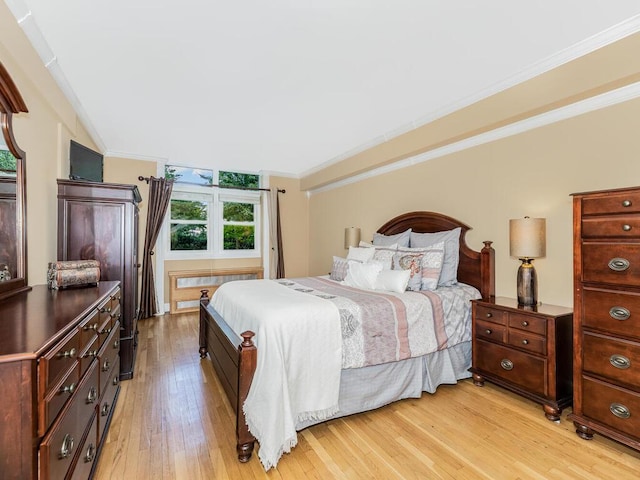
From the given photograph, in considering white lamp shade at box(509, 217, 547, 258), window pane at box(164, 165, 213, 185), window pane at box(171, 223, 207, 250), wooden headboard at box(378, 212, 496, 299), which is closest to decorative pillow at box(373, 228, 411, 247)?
wooden headboard at box(378, 212, 496, 299)

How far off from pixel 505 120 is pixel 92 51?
3.31 m

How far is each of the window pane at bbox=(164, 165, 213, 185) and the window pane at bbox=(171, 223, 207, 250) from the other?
30.9 inches

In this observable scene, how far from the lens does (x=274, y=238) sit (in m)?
5.97

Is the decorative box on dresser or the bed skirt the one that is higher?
the decorative box on dresser

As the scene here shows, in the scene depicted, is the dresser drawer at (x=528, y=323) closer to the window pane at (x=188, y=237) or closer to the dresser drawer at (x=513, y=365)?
the dresser drawer at (x=513, y=365)

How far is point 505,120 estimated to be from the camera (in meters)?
2.71

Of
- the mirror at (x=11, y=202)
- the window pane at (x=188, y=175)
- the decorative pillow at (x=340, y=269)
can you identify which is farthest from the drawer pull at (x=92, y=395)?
the window pane at (x=188, y=175)

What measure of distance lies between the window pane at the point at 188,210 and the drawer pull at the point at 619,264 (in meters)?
5.44

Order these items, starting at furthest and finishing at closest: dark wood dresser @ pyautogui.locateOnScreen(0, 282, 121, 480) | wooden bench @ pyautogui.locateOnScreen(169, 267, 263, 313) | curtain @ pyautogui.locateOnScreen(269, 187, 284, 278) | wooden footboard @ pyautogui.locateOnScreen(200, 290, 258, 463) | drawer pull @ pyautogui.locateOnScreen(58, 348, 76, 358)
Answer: curtain @ pyautogui.locateOnScreen(269, 187, 284, 278), wooden bench @ pyautogui.locateOnScreen(169, 267, 263, 313), wooden footboard @ pyautogui.locateOnScreen(200, 290, 258, 463), drawer pull @ pyautogui.locateOnScreen(58, 348, 76, 358), dark wood dresser @ pyautogui.locateOnScreen(0, 282, 121, 480)

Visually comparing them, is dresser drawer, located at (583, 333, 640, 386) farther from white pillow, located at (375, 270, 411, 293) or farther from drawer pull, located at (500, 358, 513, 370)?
white pillow, located at (375, 270, 411, 293)

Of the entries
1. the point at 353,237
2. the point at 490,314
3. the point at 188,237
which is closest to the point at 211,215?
the point at 188,237

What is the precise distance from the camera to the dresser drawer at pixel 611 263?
1.79 metres

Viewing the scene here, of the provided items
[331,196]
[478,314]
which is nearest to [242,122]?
[331,196]

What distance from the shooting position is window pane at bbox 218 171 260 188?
229 inches
